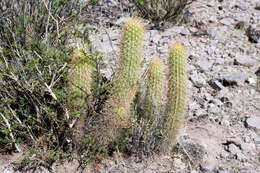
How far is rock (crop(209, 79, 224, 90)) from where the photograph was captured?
402 centimetres

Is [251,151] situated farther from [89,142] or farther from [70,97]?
[70,97]

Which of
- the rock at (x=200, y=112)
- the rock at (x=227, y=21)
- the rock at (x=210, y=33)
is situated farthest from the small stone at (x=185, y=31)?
the rock at (x=200, y=112)

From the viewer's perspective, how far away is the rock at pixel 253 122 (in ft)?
11.3

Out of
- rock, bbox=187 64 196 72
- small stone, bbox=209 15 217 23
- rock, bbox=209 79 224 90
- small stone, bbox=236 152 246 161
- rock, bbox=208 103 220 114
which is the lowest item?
small stone, bbox=236 152 246 161

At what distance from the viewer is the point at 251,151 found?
318 cm

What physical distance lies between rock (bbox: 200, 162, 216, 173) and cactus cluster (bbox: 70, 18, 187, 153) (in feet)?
1.13

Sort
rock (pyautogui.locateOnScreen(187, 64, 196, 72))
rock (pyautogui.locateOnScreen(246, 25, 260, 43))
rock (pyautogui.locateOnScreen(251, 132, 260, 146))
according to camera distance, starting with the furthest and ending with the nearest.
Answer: rock (pyautogui.locateOnScreen(246, 25, 260, 43)) → rock (pyautogui.locateOnScreen(187, 64, 196, 72)) → rock (pyautogui.locateOnScreen(251, 132, 260, 146))

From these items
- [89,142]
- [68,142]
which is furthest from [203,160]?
[68,142]

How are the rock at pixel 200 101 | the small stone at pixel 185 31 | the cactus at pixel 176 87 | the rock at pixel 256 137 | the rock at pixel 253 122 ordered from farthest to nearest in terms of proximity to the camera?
the small stone at pixel 185 31
the rock at pixel 200 101
the rock at pixel 253 122
the rock at pixel 256 137
the cactus at pixel 176 87

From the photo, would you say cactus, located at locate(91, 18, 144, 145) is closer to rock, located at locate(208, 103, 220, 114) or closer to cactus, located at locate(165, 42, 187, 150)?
cactus, located at locate(165, 42, 187, 150)

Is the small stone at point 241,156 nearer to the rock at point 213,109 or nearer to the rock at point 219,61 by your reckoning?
the rock at point 213,109

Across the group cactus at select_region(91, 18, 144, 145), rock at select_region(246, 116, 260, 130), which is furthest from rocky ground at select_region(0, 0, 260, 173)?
cactus at select_region(91, 18, 144, 145)

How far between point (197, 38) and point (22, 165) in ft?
10.5

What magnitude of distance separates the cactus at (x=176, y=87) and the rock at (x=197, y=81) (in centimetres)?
→ 129
